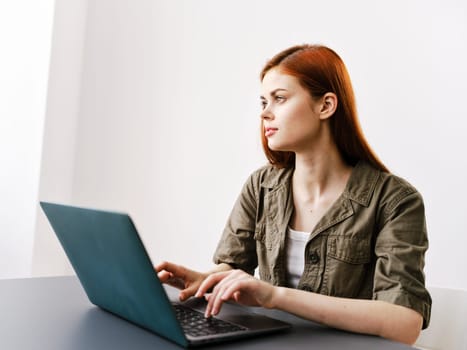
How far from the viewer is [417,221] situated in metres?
1.08

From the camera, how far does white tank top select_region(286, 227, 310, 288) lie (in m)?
1.24

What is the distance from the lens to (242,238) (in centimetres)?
136

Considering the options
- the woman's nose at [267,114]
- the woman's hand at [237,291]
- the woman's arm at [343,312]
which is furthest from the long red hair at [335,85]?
the woman's hand at [237,291]

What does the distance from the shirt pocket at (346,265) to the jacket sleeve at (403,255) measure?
0.06 m

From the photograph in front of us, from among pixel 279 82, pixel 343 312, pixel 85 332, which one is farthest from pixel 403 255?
pixel 85 332

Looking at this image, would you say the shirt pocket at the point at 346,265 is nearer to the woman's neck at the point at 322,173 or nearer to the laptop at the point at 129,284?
the woman's neck at the point at 322,173

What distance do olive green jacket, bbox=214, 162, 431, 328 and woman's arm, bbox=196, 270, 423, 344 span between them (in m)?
0.11

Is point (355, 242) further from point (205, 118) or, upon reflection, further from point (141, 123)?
point (141, 123)

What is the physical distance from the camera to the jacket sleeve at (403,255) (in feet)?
3.17

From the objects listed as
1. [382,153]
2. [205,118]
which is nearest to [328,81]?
[382,153]
